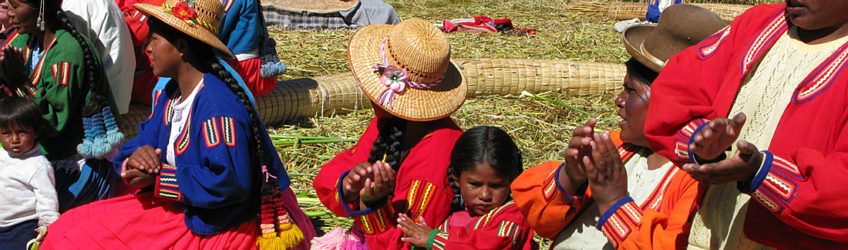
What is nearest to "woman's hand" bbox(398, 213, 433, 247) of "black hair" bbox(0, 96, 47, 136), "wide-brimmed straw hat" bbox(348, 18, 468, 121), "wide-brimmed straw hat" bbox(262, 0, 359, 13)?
"wide-brimmed straw hat" bbox(348, 18, 468, 121)

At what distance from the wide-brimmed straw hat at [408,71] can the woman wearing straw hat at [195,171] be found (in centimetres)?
51

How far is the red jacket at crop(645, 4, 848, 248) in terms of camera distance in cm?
168

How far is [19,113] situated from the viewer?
3471 millimetres

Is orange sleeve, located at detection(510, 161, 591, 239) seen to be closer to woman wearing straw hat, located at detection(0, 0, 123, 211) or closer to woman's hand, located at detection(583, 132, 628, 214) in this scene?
woman's hand, located at detection(583, 132, 628, 214)

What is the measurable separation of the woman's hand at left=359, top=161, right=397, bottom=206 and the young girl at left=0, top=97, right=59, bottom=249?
161cm

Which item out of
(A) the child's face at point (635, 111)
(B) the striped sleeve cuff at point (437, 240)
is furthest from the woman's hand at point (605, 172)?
(B) the striped sleeve cuff at point (437, 240)

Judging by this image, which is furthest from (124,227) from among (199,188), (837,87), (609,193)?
(837,87)

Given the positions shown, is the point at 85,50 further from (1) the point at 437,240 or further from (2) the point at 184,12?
(1) the point at 437,240

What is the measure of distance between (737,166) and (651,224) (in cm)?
56

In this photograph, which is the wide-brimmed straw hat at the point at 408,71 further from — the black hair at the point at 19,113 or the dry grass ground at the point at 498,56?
the black hair at the point at 19,113

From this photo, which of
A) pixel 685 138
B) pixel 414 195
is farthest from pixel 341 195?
pixel 685 138

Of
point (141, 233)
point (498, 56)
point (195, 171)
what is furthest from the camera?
point (498, 56)

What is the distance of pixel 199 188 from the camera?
275 cm

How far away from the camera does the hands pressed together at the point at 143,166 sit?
2887 millimetres
